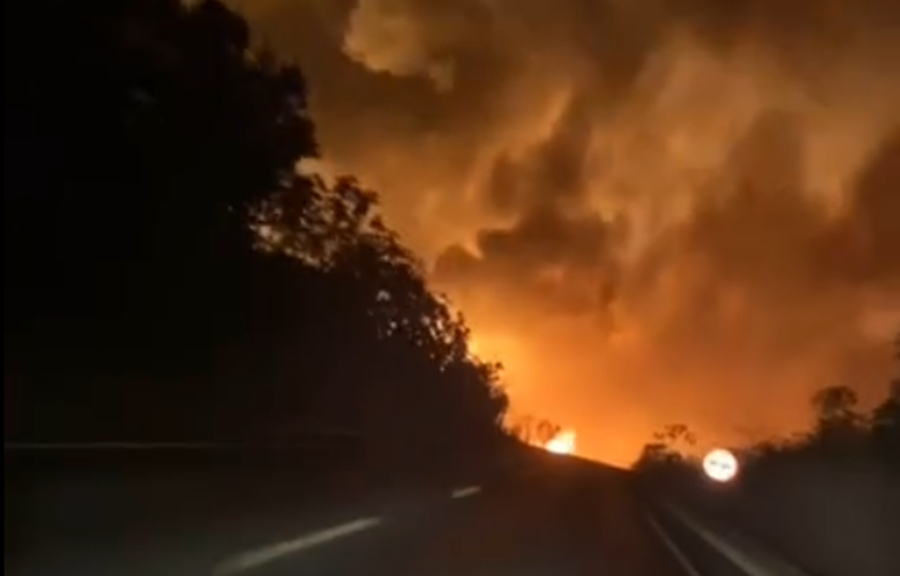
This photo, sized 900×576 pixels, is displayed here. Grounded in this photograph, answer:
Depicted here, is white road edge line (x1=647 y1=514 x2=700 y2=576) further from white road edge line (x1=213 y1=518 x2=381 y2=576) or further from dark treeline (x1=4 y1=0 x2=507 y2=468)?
dark treeline (x1=4 y1=0 x2=507 y2=468)

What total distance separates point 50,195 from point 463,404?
194ft

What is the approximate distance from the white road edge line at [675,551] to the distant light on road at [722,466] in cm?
940

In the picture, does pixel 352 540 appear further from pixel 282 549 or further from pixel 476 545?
pixel 282 549

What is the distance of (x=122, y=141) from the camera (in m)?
39.6

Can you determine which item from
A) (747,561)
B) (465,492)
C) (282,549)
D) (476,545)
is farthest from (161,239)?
(282,549)

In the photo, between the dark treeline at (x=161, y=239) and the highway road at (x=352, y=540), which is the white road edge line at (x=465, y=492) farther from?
the highway road at (x=352, y=540)

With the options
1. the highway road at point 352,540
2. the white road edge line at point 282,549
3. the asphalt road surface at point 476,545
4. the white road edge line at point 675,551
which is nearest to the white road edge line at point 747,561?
the highway road at point 352,540

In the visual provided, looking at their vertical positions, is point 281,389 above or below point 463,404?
below

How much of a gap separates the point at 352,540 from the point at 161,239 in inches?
766

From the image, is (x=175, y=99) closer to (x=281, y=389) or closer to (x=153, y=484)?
(x=281, y=389)

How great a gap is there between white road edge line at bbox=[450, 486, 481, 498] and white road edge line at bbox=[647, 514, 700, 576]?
7210 mm

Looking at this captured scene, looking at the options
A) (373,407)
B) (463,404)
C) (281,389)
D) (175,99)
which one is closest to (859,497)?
(175,99)

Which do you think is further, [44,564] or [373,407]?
[373,407]

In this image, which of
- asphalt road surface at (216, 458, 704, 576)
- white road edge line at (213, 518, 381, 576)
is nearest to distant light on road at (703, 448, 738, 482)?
asphalt road surface at (216, 458, 704, 576)
